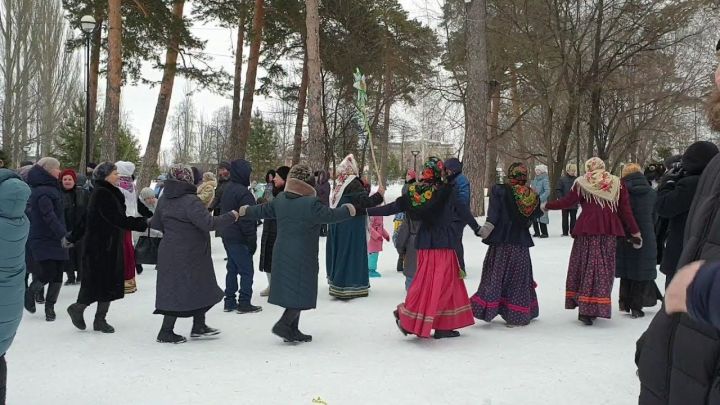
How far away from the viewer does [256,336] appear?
20.2ft

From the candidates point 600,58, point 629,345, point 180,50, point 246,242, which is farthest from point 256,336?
point 600,58

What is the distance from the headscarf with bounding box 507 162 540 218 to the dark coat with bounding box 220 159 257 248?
303 centimetres

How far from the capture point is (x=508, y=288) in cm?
641

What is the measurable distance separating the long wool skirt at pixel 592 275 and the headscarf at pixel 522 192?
2.25 ft

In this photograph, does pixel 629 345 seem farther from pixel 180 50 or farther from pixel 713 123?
pixel 180 50

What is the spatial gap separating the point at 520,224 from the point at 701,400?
4.84 meters

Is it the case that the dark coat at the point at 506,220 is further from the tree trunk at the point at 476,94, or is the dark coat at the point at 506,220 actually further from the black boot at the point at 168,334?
the tree trunk at the point at 476,94

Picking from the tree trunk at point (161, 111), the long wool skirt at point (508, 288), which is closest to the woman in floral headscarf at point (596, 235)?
the long wool skirt at point (508, 288)

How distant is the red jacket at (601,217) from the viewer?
6.43 meters

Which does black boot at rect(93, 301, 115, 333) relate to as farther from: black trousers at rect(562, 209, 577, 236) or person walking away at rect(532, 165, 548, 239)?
black trousers at rect(562, 209, 577, 236)

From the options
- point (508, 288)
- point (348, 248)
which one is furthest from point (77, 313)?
point (508, 288)

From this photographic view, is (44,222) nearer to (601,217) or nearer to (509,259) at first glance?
(509,259)

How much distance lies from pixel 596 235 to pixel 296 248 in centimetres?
321

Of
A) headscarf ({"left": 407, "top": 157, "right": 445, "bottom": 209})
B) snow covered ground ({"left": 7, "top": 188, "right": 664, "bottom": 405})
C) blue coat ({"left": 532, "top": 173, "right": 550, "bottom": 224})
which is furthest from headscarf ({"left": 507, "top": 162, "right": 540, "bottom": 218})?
blue coat ({"left": 532, "top": 173, "right": 550, "bottom": 224})
